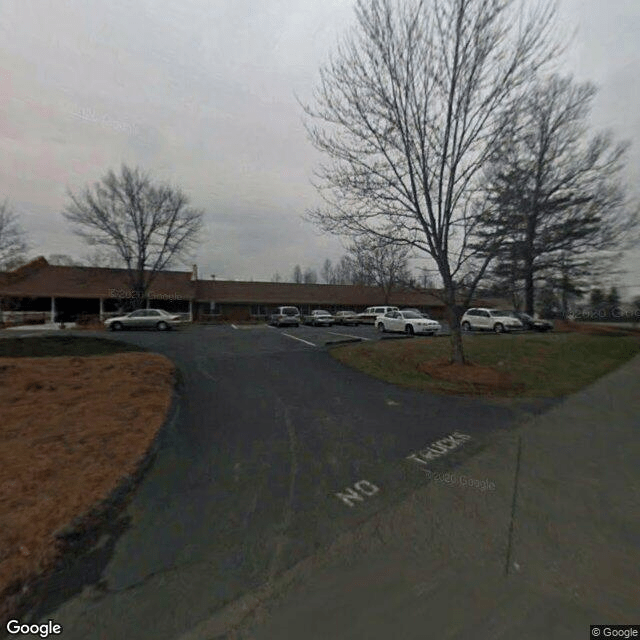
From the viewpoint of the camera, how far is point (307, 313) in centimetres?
4162

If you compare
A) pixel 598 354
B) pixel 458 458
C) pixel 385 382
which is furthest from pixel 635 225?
pixel 458 458

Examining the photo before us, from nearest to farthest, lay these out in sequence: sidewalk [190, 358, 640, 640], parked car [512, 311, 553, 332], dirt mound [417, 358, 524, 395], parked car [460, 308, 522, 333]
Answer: sidewalk [190, 358, 640, 640] → dirt mound [417, 358, 524, 395] → parked car [460, 308, 522, 333] → parked car [512, 311, 553, 332]

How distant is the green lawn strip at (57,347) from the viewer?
11.0 metres

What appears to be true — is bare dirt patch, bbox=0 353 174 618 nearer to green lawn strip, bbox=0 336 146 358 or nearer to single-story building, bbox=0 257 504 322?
green lawn strip, bbox=0 336 146 358

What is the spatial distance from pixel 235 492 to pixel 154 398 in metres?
3.69

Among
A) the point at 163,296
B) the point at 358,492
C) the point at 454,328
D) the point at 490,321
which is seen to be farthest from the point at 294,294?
the point at 358,492

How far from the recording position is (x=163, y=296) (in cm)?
3466

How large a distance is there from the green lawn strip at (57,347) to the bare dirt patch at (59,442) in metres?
2.66

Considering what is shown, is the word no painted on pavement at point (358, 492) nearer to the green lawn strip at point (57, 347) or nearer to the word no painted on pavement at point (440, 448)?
the word no painted on pavement at point (440, 448)

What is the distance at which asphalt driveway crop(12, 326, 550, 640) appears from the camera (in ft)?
7.11

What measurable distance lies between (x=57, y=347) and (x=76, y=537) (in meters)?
12.0

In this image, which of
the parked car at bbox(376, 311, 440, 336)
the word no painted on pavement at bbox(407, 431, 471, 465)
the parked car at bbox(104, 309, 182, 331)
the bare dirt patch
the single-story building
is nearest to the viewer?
the bare dirt patch

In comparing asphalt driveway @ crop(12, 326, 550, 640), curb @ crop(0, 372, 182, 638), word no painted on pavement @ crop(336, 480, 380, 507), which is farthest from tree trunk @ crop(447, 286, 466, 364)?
curb @ crop(0, 372, 182, 638)

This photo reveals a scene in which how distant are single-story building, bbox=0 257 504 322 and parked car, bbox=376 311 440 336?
3087 millimetres
